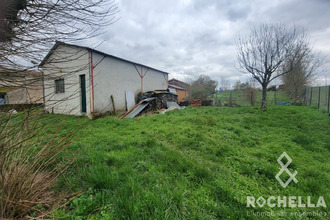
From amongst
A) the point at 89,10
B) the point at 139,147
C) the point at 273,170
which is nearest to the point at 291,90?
the point at 273,170

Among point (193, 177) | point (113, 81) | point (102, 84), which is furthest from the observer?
point (113, 81)

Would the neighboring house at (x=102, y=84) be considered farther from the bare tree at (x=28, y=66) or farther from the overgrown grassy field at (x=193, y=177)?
the overgrown grassy field at (x=193, y=177)

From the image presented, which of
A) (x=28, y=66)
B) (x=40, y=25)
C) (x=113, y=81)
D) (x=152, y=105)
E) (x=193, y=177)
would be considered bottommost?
(x=193, y=177)

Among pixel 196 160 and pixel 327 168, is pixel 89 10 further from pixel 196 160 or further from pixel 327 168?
→ pixel 327 168

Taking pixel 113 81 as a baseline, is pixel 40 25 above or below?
below

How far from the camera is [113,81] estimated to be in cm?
905

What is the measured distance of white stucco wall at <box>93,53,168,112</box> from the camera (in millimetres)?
8062

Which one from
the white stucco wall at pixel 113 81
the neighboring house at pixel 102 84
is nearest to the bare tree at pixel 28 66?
the neighboring house at pixel 102 84

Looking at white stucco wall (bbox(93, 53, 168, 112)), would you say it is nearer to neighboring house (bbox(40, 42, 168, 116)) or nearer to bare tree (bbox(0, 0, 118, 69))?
neighboring house (bbox(40, 42, 168, 116))

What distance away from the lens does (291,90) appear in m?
14.6

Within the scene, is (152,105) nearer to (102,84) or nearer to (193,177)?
(102,84)

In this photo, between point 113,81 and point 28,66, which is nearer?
point 28,66

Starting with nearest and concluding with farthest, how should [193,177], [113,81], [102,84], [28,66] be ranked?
[28,66]
[193,177]
[102,84]
[113,81]

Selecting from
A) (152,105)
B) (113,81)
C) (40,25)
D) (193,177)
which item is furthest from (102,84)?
(193,177)
